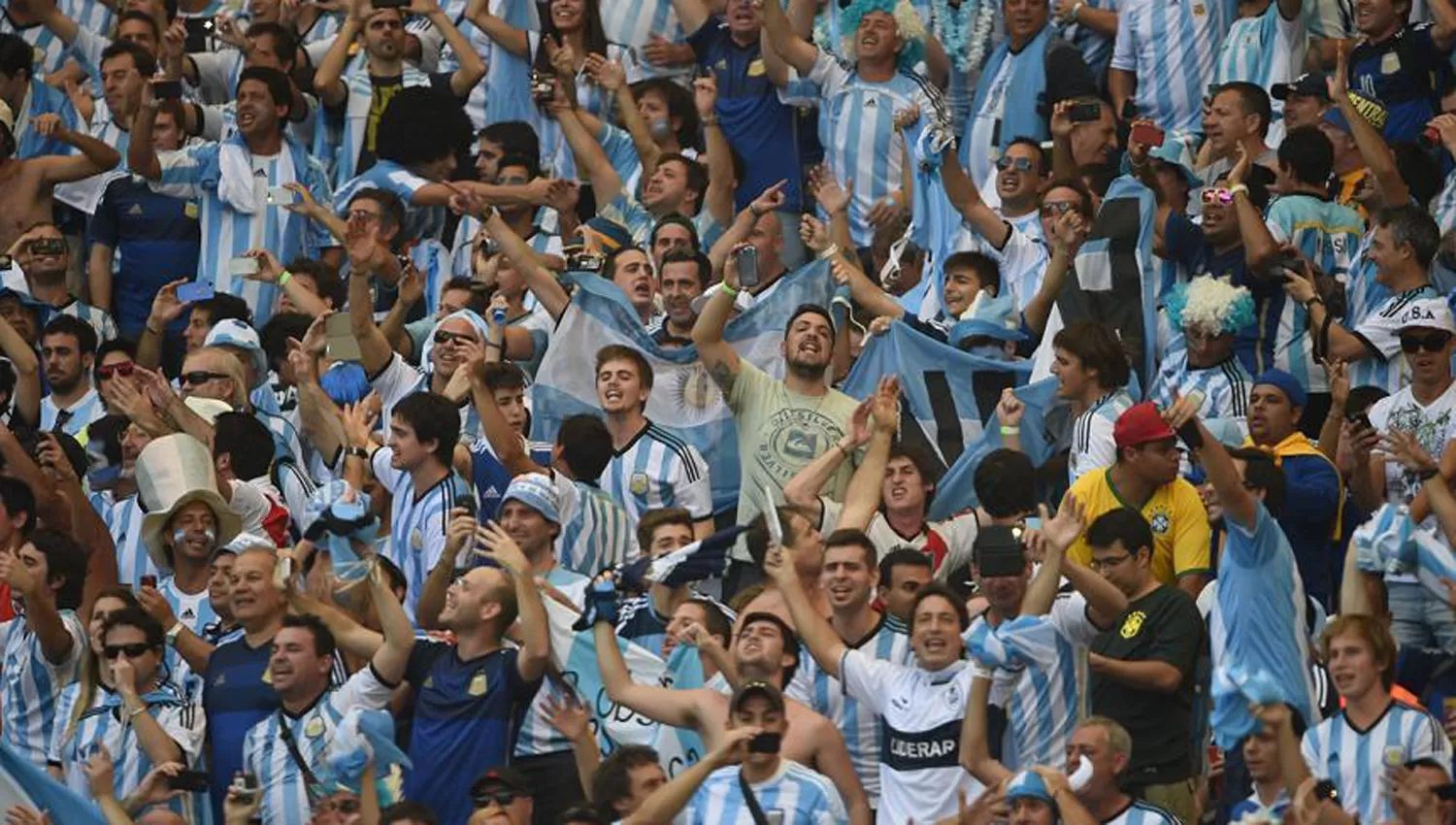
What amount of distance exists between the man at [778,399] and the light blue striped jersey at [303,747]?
7.19 ft

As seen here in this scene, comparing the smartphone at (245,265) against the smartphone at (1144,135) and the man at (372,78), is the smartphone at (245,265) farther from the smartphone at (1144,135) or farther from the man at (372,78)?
the smartphone at (1144,135)

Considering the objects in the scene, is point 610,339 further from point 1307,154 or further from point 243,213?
point 243,213

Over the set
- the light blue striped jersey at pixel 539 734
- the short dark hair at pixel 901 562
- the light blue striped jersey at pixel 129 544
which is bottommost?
the light blue striped jersey at pixel 129 544

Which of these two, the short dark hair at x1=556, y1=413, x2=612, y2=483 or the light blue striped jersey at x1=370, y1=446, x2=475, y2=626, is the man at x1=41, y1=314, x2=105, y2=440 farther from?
the short dark hair at x1=556, y1=413, x2=612, y2=483

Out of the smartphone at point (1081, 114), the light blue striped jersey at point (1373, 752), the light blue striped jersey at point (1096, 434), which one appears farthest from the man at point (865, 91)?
the light blue striped jersey at point (1373, 752)

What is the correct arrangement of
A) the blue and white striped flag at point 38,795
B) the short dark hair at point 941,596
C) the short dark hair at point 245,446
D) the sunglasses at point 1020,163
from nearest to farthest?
the short dark hair at point 941,596, the blue and white striped flag at point 38,795, the short dark hair at point 245,446, the sunglasses at point 1020,163

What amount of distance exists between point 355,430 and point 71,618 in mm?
1559

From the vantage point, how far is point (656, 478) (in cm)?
1525

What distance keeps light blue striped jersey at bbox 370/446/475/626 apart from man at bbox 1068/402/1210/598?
8.36ft

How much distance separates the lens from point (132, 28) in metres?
20.7

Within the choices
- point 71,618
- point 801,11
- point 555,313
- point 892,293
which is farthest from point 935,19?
point 71,618

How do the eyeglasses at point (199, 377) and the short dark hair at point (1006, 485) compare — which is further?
the eyeglasses at point (199, 377)

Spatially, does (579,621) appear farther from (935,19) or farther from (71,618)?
(935,19)

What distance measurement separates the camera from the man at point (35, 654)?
48.0 ft
